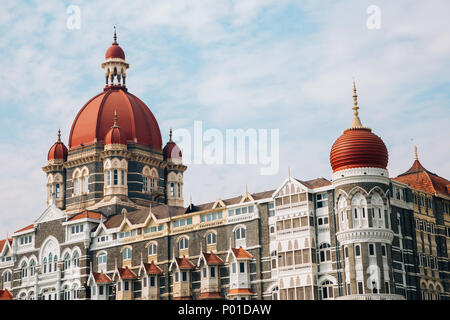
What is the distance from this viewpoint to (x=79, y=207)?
94562 mm

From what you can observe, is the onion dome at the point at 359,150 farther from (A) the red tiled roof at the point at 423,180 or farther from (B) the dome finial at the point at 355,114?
(A) the red tiled roof at the point at 423,180

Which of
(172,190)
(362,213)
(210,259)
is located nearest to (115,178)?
(172,190)

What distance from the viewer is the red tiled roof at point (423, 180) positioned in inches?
3177

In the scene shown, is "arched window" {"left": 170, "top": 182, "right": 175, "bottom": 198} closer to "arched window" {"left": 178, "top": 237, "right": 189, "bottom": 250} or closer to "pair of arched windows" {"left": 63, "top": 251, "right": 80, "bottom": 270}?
"pair of arched windows" {"left": 63, "top": 251, "right": 80, "bottom": 270}

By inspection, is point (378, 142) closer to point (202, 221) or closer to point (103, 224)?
point (202, 221)

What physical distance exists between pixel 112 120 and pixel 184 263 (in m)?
24.4

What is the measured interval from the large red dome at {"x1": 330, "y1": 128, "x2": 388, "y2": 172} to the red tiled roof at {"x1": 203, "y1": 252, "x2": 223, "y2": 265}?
46.0 feet

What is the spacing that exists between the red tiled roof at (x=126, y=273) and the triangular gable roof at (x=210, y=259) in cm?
798

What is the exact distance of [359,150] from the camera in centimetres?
7094

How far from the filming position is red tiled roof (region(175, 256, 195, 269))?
77.9m

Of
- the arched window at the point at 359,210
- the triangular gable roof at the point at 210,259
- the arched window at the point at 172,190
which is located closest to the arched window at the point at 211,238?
the triangular gable roof at the point at 210,259

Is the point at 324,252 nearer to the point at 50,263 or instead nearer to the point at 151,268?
the point at 151,268

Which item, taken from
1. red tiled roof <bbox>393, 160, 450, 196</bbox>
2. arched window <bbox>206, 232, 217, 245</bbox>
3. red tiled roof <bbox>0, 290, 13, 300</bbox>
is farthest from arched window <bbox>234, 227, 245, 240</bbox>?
red tiled roof <bbox>0, 290, 13, 300</bbox>
